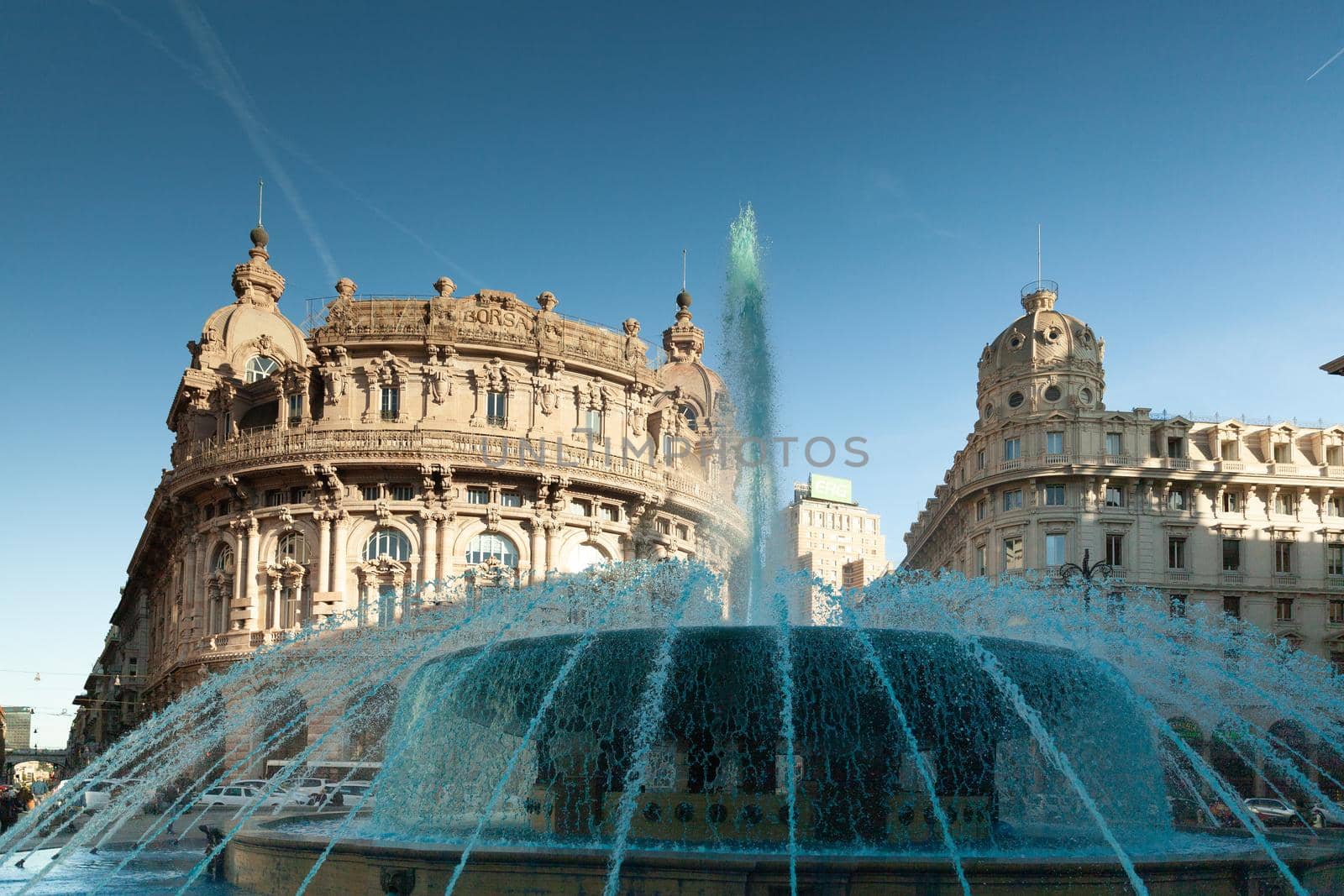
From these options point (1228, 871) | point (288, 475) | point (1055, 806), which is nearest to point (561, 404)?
point (288, 475)

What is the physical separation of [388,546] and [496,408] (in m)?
6.43

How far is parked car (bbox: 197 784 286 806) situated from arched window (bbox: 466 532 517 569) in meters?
13.2

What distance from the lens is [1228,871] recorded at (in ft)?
39.3

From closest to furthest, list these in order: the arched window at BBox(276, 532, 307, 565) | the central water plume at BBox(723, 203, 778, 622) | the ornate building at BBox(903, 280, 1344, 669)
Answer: the central water plume at BBox(723, 203, 778, 622), the arched window at BBox(276, 532, 307, 565), the ornate building at BBox(903, 280, 1344, 669)

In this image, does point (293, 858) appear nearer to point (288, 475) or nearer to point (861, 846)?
point (861, 846)

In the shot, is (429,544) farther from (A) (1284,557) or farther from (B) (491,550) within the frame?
(A) (1284,557)

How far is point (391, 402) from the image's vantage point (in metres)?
48.5

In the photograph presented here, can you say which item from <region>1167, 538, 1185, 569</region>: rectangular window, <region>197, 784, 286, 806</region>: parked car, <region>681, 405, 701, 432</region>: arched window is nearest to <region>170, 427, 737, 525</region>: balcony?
<region>681, 405, 701, 432</region>: arched window

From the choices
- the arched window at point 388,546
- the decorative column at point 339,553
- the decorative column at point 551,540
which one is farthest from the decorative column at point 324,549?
the decorative column at point 551,540

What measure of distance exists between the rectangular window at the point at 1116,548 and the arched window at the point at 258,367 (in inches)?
1420

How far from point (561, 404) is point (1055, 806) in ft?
114

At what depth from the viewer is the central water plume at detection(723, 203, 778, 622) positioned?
989 inches

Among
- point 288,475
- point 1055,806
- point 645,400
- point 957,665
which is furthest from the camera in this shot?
point 645,400

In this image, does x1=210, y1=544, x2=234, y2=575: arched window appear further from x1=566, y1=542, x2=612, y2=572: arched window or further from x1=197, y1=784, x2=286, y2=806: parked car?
x1=197, y1=784, x2=286, y2=806: parked car
